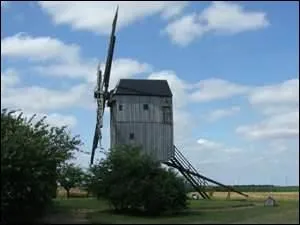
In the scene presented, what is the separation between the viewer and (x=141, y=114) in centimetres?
6506

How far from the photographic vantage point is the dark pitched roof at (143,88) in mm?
65562

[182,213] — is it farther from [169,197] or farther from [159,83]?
[159,83]

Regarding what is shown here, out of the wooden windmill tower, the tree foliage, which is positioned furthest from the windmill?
the tree foliage

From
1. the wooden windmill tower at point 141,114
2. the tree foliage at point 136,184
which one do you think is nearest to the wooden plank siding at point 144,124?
the wooden windmill tower at point 141,114

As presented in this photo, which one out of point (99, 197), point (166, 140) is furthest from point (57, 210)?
point (166, 140)

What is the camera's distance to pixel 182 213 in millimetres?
43719

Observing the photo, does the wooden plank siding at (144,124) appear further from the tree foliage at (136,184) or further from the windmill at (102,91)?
the tree foliage at (136,184)

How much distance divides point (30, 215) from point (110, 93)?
92.7 feet

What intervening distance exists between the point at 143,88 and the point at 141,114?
271cm

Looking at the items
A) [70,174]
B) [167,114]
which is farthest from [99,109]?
[70,174]

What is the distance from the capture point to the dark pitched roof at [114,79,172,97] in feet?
215

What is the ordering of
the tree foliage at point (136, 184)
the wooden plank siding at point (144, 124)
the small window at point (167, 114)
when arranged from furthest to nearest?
the small window at point (167, 114) → the wooden plank siding at point (144, 124) → the tree foliage at point (136, 184)

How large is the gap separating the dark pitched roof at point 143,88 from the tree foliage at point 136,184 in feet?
67.2

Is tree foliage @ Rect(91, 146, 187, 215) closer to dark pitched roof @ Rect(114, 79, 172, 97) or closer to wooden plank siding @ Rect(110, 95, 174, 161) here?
wooden plank siding @ Rect(110, 95, 174, 161)
